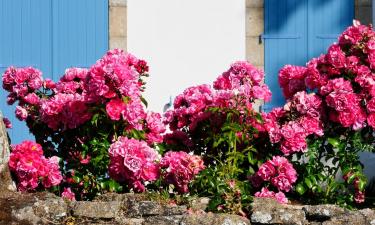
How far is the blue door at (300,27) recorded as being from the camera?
10.2 meters

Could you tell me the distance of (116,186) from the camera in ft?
17.6

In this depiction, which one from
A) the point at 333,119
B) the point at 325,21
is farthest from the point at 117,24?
the point at 333,119

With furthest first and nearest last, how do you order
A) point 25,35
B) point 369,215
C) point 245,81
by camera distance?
1. point 25,35
2. point 245,81
3. point 369,215

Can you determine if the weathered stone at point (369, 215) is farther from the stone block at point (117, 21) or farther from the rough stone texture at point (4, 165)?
the stone block at point (117, 21)

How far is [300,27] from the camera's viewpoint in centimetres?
1028

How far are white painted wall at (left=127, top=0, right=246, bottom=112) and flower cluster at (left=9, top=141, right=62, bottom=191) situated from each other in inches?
174

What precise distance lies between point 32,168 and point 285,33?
5.41 m

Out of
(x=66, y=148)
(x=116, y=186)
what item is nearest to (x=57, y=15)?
(x=66, y=148)

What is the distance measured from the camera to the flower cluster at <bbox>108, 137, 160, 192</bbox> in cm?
525

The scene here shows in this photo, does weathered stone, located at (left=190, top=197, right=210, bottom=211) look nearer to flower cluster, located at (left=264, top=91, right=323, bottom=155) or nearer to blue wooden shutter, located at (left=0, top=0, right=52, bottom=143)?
flower cluster, located at (left=264, top=91, right=323, bottom=155)

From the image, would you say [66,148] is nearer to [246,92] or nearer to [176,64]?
[246,92]

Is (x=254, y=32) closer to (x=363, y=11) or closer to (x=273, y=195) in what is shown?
(x=363, y=11)

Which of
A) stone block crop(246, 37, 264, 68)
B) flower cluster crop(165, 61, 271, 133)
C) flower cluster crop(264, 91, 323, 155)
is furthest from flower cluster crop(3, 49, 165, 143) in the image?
stone block crop(246, 37, 264, 68)

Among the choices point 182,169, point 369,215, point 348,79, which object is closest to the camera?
point 369,215
